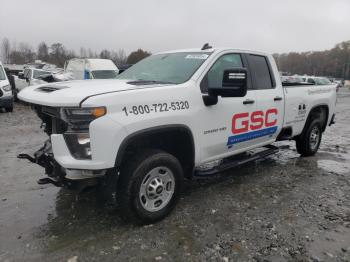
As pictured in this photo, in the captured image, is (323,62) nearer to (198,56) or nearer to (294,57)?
(294,57)

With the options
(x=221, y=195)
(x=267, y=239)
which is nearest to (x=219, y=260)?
(x=267, y=239)

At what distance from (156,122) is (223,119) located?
3.61ft

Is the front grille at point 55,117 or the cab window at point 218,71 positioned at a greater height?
the cab window at point 218,71

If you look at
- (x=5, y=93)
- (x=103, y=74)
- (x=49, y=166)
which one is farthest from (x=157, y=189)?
(x=103, y=74)

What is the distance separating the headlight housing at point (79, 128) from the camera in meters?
3.01

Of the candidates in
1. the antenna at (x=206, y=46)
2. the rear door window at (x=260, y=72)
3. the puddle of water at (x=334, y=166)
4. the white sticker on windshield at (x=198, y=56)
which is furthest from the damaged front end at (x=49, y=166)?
the puddle of water at (x=334, y=166)

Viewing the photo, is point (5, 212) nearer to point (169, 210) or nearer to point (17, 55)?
point (169, 210)

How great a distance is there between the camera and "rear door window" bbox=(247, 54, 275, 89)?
16.1 feet

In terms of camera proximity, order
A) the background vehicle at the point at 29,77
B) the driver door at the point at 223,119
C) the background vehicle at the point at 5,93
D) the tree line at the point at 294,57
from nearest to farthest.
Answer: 1. the driver door at the point at 223,119
2. the background vehicle at the point at 5,93
3. the background vehicle at the point at 29,77
4. the tree line at the point at 294,57

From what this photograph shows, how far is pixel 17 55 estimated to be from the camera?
95688mm

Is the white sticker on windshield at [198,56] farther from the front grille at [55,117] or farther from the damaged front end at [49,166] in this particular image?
the damaged front end at [49,166]

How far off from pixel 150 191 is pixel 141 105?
960 millimetres

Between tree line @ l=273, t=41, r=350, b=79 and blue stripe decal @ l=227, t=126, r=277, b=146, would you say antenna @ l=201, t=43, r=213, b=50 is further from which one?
tree line @ l=273, t=41, r=350, b=79

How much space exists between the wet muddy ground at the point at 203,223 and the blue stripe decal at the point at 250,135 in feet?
2.44
